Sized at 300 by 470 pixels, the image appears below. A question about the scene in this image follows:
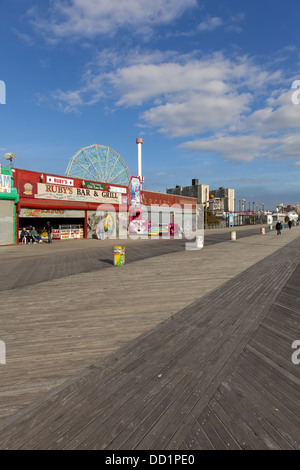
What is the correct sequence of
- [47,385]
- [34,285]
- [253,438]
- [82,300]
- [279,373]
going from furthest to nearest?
1. [34,285]
2. [82,300]
3. [279,373]
4. [47,385]
5. [253,438]

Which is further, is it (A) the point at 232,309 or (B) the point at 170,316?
(A) the point at 232,309

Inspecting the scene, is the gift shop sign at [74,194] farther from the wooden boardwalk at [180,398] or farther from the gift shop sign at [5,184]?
the wooden boardwalk at [180,398]

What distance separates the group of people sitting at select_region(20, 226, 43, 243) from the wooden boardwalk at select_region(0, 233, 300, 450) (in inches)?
839

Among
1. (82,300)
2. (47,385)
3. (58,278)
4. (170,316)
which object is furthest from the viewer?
(58,278)

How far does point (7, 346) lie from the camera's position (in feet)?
14.5

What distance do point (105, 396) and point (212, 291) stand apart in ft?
16.7

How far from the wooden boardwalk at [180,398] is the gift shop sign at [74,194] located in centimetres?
2183

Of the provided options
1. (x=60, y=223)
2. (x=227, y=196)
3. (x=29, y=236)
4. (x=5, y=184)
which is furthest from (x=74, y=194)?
(x=227, y=196)

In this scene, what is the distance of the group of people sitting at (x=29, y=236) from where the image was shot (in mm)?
23047

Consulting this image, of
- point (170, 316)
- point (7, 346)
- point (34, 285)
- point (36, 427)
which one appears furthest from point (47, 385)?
point (34, 285)

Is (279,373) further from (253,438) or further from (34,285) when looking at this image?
(34,285)

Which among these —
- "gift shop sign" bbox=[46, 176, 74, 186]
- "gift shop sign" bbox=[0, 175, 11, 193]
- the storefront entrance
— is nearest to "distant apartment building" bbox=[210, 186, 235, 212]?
the storefront entrance

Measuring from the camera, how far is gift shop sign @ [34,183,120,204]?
932 inches

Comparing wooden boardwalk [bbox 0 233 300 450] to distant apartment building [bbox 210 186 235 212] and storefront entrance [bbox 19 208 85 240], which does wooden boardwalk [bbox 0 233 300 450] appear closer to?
storefront entrance [bbox 19 208 85 240]
